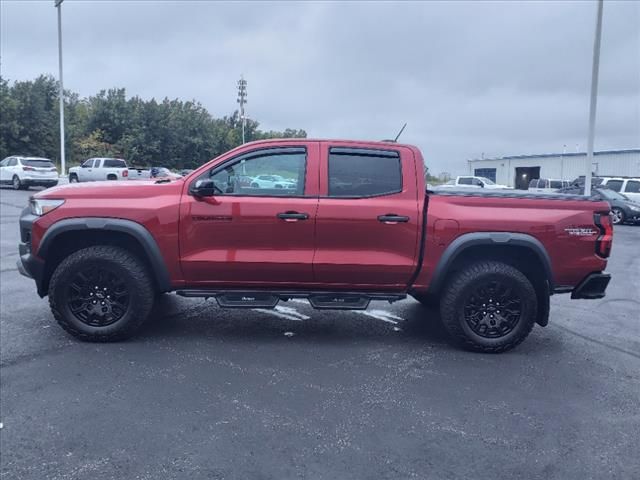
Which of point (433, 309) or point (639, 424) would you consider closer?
point (639, 424)

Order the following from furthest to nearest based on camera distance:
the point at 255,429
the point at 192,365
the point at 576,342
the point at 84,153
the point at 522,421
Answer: the point at 84,153 < the point at 576,342 < the point at 192,365 < the point at 522,421 < the point at 255,429

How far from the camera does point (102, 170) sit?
29375mm

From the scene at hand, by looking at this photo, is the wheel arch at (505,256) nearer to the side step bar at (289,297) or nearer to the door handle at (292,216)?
the side step bar at (289,297)

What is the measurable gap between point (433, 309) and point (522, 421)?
306 centimetres

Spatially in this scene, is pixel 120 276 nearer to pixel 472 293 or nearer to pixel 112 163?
pixel 472 293

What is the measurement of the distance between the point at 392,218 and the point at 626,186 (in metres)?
22.1

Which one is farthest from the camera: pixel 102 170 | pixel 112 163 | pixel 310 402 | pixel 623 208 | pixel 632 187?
pixel 112 163

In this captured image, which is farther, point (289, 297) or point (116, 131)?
point (116, 131)

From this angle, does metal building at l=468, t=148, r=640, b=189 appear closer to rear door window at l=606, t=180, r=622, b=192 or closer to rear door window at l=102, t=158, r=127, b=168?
rear door window at l=606, t=180, r=622, b=192

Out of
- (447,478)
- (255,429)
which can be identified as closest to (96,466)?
(255,429)

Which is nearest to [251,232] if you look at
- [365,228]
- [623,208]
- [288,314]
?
[365,228]

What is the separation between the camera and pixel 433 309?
6.80 meters

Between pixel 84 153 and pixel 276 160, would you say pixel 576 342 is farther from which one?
pixel 84 153

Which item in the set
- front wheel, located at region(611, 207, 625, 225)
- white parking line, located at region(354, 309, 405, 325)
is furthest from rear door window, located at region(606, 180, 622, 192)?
white parking line, located at region(354, 309, 405, 325)
